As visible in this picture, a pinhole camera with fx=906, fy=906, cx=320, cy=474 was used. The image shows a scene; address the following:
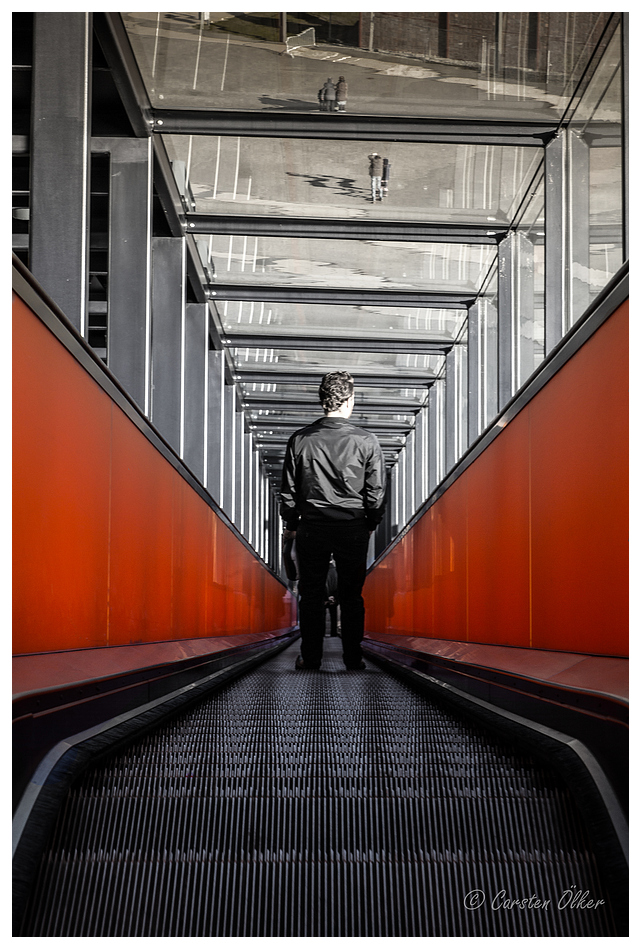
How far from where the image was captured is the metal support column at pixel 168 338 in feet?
33.8

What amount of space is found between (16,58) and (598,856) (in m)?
7.99

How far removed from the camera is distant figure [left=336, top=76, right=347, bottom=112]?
26.7ft

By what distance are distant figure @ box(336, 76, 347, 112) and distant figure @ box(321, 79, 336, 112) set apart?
0.12ft

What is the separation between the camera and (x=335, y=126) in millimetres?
8508

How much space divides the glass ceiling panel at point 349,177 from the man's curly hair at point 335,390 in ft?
13.0

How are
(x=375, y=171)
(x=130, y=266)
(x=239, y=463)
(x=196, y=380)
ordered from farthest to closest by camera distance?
1. (x=239, y=463)
2. (x=196, y=380)
3. (x=375, y=171)
4. (x=130, y=266)

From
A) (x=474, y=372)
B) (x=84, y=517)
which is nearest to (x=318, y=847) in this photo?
(x=84, y=517)

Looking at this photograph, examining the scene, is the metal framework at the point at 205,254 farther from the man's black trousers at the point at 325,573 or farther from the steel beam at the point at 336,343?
the man's black trousers at the point at 325,573

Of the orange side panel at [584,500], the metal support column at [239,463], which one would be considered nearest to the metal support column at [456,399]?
the metal support column at [239,463]

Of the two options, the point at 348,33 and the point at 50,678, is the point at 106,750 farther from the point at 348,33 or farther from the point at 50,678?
the point at 348,33

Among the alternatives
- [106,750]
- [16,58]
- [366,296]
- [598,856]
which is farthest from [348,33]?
[598,856]

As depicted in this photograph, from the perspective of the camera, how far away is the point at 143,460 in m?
4.92

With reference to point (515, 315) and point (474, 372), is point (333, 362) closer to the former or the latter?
point (474, 372)

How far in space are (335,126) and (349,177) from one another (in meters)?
1.43
